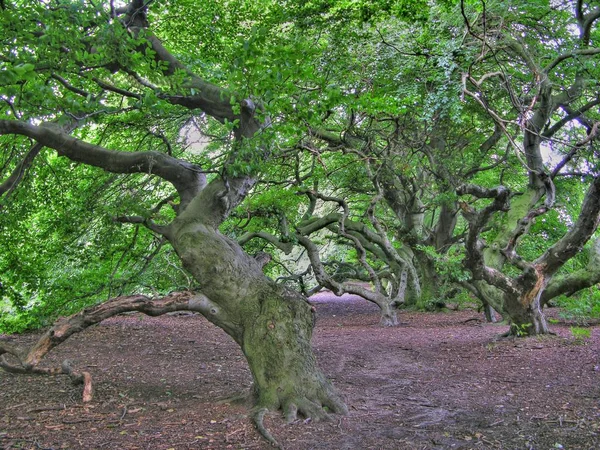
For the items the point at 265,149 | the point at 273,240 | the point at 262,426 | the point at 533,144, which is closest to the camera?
the point at 262,426

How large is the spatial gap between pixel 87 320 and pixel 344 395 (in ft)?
8.99

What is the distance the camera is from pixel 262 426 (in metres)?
3.92

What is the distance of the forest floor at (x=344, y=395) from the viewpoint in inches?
150

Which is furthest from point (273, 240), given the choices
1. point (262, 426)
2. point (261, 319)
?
point (262, 426)

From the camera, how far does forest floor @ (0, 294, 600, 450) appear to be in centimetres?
381

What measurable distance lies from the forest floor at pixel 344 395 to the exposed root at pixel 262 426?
63 mm

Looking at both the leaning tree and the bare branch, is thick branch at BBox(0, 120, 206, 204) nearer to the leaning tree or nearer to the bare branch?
the leaning tree

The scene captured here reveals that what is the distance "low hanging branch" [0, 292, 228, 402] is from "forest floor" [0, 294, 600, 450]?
309mm

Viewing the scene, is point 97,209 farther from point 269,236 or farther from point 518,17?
point 518,17

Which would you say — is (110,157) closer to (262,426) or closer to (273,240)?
(262,426)

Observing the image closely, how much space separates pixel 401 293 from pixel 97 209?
23.6ft

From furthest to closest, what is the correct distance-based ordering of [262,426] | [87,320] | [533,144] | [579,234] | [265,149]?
[533,144], [579,234], [265,149], [87,320], [262,426]

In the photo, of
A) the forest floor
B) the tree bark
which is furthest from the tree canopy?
the forest floor

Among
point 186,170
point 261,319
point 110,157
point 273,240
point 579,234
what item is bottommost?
point 261,319
